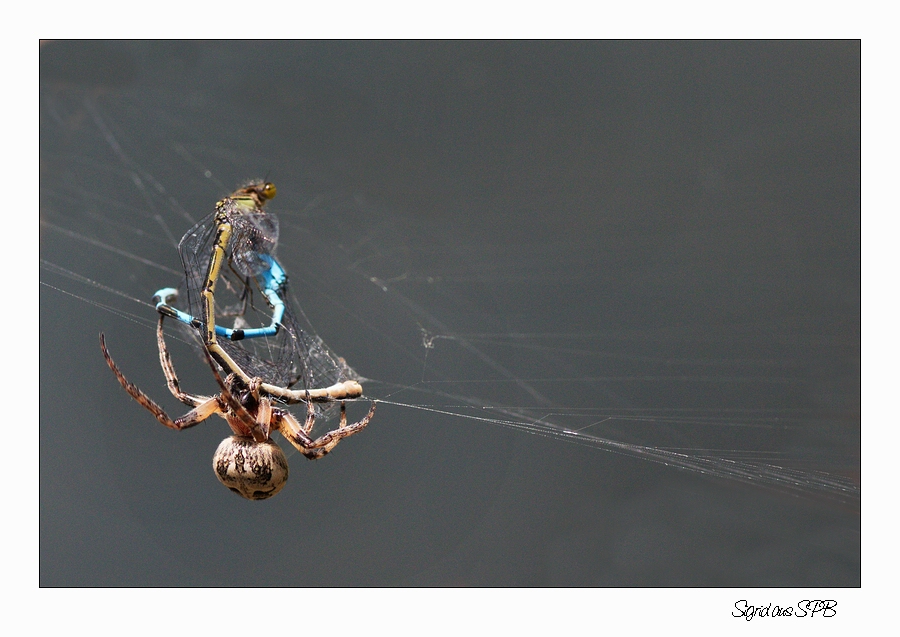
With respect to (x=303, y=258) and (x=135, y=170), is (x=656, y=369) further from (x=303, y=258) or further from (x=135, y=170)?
(x=135, y=170)

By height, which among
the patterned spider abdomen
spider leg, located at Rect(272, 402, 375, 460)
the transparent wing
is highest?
the transparent wing

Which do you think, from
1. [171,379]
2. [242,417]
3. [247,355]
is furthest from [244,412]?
[171,379]

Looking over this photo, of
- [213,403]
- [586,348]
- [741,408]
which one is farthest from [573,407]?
[213,403]

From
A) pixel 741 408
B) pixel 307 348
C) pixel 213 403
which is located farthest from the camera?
pixel 741 408

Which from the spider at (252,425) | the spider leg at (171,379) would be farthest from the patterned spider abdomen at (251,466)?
the spider leg at (171,379)

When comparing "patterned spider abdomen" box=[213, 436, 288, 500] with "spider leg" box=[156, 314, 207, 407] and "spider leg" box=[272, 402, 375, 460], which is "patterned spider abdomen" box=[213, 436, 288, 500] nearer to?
"spider leg" box=[272, 402, 375, 460]

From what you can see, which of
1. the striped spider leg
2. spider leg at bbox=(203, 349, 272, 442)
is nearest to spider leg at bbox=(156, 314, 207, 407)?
the striped spider leg

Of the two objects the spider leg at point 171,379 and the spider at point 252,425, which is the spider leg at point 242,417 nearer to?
the spider at point 252,425

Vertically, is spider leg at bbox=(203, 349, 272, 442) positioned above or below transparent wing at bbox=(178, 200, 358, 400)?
below
